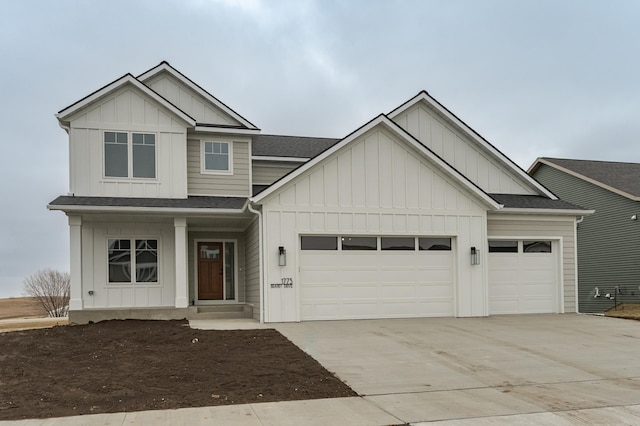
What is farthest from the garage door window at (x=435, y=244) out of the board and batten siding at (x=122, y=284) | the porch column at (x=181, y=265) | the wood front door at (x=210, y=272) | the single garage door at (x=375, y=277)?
the board and batten siding at (x=122, y=284)

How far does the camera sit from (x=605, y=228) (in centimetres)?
2320

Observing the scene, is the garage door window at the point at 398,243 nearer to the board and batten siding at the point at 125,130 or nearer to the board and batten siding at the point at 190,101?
the board and batten siding at the point at 125,130

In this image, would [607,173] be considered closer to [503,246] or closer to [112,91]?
Result: [503,246]

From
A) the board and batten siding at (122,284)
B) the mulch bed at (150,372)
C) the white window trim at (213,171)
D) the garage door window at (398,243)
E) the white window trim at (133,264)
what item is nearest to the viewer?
the mulch bed at (150,372)

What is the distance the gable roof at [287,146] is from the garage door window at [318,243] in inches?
184

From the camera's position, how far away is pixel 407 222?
47.5 feet

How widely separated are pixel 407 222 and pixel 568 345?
16.8 ft

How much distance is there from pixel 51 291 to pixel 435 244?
21.3 meters

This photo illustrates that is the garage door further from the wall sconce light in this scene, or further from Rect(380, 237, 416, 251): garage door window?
Rect(380, 237, 416, 251): garage door window

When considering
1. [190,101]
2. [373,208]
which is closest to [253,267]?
[373,208]

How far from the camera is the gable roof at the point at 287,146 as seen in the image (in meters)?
18.3

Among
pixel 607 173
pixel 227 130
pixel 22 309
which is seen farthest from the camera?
pixel 22 309

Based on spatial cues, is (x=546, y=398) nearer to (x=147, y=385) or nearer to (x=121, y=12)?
(x=147, y=385)

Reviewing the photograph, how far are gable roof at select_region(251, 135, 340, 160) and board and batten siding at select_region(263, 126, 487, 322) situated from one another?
4031mm
